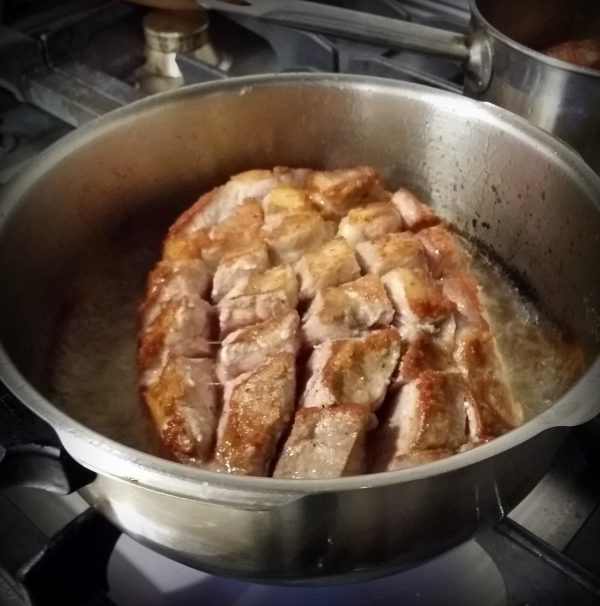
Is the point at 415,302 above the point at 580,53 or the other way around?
the other way around

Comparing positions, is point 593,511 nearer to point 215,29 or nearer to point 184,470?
point 184,470

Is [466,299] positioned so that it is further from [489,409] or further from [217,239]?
[217,239]

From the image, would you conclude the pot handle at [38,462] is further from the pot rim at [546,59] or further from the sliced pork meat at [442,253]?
the pot rim at [546,59]

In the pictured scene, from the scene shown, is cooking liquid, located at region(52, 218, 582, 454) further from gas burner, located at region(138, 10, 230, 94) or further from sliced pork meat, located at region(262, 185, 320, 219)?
gas burner, located at region(138, 10, 230, 94)

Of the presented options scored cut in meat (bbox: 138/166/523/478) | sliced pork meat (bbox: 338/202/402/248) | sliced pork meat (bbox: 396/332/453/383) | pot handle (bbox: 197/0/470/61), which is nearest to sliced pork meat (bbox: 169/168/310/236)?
scored cut in meat (bbox: 138/166/523/478)

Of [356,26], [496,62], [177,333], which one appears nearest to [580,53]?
[496,62]

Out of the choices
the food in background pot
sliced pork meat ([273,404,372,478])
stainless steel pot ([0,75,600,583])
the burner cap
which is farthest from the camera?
the burner cap

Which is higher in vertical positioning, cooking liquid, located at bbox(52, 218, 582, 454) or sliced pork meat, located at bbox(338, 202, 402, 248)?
sliced pork meat, located at bbox(338, 202, 402, 248)
